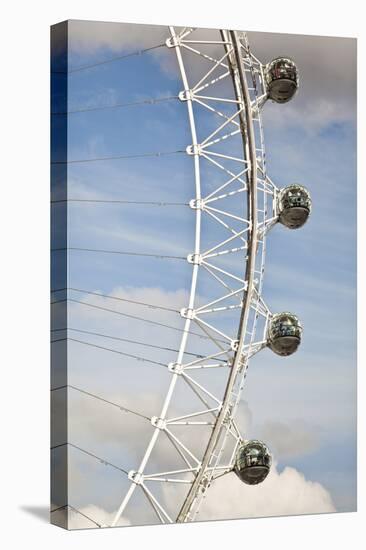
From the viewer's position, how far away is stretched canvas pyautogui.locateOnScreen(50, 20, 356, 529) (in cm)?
1443

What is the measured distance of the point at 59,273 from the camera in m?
14.5

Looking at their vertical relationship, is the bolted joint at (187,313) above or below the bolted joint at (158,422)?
above

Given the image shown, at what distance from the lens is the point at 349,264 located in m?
15.9

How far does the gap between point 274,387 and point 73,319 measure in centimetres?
230

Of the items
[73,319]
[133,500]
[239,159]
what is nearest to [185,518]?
[133,500]

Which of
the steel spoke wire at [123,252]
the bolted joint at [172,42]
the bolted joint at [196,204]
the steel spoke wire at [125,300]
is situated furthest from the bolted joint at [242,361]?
the bolted joint at [172,42]

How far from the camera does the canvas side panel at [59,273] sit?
14391 mm

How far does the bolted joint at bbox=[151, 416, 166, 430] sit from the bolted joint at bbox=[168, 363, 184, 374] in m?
0.45

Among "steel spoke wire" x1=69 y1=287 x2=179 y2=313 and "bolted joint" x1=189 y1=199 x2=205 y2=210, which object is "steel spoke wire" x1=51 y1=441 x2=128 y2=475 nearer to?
"steel spoke wire" x1=69 y1=287 x2=179 y2=313

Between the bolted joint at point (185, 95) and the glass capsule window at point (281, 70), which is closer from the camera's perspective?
the bolted joint at point (185, 95)

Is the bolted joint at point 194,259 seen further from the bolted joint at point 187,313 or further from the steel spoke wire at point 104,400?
the steel spoke wire at point 104,400

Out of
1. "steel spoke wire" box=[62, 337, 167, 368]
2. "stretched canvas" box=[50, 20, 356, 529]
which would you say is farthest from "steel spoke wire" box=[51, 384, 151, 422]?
"steel spoke wire" box=[62, 337, 167, 368]

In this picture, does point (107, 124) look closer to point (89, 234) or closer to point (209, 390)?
point (89, 234)

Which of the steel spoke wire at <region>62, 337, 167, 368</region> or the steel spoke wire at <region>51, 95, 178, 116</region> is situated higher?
the steel spoke wire at <region>51, 95, 178, 116</region>
